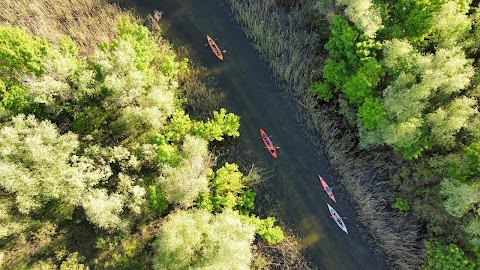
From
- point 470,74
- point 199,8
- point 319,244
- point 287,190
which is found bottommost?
point 319,244

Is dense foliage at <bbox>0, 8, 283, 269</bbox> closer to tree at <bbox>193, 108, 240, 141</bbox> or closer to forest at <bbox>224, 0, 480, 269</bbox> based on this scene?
tree at <bbox>193, 108, 240, 141</bbox>

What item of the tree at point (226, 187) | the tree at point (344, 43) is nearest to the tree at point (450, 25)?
the tree at point (344, 43)

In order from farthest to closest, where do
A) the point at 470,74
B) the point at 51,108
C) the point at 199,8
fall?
the point at 199,8 < the point at 51,108 < the point at 470,74

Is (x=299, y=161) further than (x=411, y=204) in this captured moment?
Yes

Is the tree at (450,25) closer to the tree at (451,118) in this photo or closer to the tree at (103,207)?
the tree at (451,118)

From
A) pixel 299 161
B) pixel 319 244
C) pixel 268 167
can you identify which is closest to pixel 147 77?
pixel 268 167

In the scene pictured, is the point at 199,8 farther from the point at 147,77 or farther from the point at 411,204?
the point at 411,204

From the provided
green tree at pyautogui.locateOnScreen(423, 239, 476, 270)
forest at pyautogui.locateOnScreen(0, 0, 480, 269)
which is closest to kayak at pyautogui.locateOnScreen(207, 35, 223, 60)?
forest at pyautogui.locateOnScreen(0, 0, 480, 269)
